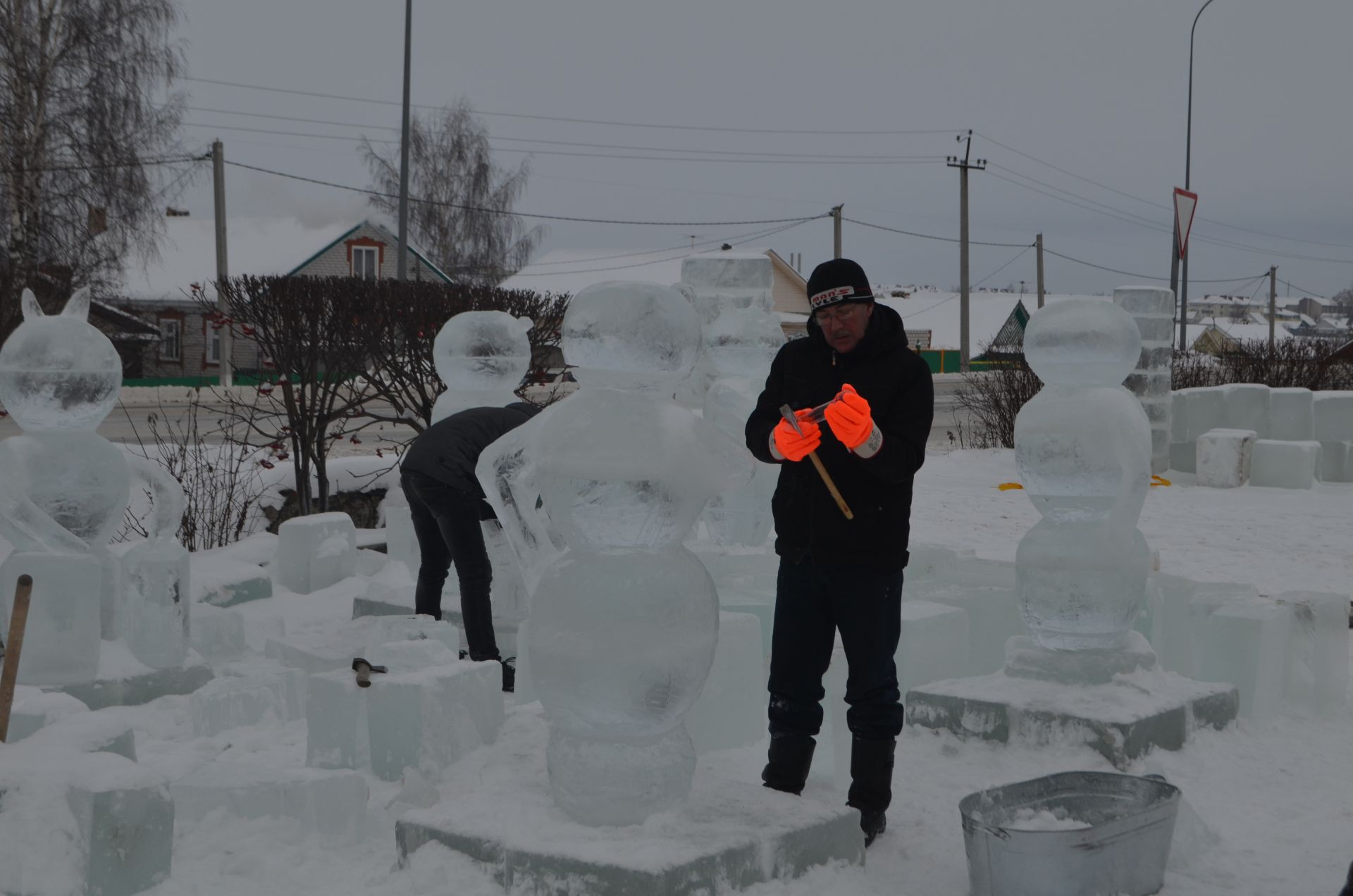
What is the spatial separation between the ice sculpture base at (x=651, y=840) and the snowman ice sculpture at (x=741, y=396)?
3052 millimetres

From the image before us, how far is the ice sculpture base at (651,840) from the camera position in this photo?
2713 millimetres

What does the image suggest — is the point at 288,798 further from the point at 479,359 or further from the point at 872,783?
the point at 479,359

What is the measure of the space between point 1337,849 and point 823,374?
1.78 meters

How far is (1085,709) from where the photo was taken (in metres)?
4.10

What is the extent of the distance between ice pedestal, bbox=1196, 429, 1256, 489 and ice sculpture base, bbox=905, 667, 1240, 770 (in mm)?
7431

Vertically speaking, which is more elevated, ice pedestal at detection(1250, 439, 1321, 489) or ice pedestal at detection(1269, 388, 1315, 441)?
ice pedestal at detection(1269, 388, 1315, 441)

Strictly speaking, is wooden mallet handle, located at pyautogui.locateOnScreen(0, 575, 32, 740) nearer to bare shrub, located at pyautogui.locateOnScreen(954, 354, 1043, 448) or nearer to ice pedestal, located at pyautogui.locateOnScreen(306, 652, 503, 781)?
ice pedestal, located at pyautogui.locateOnScreen(306, 652, 503, 781)

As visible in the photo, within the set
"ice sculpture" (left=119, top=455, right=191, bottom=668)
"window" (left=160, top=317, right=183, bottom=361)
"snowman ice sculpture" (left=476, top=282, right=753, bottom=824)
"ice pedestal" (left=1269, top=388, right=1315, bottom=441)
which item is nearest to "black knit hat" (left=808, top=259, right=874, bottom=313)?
"snowman ice sculpture" (left=476, top=282, right=753, bottom=824)

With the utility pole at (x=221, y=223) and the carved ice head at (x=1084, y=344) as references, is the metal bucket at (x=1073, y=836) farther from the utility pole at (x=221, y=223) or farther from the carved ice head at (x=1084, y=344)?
the utility pole at (x=221, y=223)

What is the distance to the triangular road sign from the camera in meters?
10.6

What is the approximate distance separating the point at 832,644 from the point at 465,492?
74.2 inches

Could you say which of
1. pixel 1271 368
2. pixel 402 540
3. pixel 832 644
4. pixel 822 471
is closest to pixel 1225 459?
pixel 1271 368

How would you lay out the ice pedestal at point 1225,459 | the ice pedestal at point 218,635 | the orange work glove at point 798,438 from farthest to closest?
the ice pedestal at point 1225,459
the ice pedestal at point 218,635
the orange work glove at point 798,438

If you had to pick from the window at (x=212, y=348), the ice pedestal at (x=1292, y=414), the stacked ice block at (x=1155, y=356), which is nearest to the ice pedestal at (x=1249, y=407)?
the ice pedestal at (x=1292, y=414)
